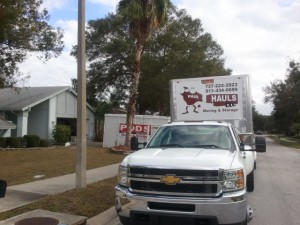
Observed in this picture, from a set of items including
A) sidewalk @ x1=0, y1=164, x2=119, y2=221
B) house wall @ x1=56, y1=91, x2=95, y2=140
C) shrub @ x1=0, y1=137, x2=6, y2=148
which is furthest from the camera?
house wall @ x1=56, y1=91, x2=95, y2=140

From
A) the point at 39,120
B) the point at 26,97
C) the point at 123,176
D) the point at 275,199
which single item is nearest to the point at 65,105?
the point at 39,120

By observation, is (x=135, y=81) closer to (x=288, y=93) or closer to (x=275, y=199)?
(x=275, y=199)

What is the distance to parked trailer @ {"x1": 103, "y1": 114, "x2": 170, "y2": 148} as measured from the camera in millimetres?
29797

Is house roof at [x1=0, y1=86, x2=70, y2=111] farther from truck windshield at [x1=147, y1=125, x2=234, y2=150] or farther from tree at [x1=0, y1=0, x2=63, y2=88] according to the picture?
truck windshield at [x1=147, y1=125, x2=234, y2=150]

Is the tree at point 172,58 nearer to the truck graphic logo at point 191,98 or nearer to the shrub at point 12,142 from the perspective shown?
the shrub at point 12,142

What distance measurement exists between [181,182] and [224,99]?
8.91 metres

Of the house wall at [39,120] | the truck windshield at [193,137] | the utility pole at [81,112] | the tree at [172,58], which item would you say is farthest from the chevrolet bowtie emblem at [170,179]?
the tree at [172,58]

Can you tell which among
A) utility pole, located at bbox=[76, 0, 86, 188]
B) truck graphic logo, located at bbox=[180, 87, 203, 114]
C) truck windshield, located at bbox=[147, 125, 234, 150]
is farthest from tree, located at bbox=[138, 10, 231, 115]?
truck windshield, located at bbox=[147, 125, 234, 150]

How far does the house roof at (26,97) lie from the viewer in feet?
A: 100

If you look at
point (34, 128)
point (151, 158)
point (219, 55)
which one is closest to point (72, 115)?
point (34, 128)

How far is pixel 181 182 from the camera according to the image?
593cm

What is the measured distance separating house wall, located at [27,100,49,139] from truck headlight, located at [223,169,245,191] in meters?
28.2

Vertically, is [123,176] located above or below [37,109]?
below

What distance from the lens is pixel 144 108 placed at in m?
47.8
